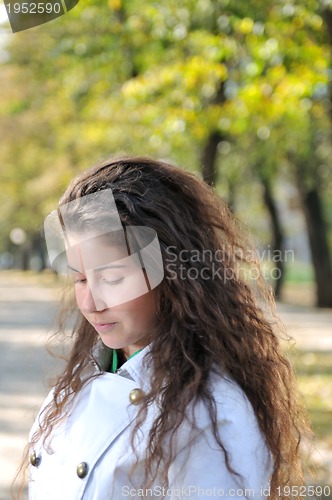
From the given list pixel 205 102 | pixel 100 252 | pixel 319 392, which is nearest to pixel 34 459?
pixel 100 252

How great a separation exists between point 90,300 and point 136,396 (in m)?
0.23

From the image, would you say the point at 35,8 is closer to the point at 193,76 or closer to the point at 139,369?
the point at 139,369

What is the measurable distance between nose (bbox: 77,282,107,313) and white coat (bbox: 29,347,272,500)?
13 centimetres

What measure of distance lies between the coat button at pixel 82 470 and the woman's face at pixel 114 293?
26 centimetres

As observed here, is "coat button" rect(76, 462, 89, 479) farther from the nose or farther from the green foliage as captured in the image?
the green foliage

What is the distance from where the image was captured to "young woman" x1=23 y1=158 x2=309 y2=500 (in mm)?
1877

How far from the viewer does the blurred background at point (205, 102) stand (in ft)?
29.9

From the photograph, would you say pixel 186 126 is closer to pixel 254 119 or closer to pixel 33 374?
pixel 254 119

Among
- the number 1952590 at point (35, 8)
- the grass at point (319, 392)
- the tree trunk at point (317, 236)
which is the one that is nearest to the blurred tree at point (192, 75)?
the tree trunk at point (317, 236)

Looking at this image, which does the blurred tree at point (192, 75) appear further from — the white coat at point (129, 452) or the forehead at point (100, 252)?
the white coat at point (129, 452)

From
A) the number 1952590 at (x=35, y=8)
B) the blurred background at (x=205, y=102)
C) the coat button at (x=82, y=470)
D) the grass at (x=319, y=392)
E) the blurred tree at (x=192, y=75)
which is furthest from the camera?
the blurred tree at (x=192, y=75)


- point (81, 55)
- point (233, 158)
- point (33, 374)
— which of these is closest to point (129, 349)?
point (33, 374)

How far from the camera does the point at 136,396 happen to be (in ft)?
6.46

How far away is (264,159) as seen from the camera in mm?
23750
